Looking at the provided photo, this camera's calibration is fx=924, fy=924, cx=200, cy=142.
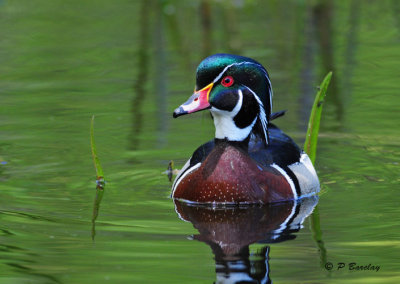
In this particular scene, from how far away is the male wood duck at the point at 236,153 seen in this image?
832 cm

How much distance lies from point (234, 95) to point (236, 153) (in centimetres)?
54

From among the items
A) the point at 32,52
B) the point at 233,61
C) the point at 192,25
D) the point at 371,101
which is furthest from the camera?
the point at 192,25

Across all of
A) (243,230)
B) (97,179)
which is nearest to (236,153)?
(243,230)

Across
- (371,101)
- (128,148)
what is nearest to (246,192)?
(128,148)

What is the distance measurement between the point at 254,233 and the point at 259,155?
1.56 meters

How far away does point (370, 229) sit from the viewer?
7.39m

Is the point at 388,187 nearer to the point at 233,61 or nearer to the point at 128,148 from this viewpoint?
the point at 233,61

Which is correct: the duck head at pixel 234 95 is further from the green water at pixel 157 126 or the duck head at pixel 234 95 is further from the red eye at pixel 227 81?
the green water at pixel 157 126

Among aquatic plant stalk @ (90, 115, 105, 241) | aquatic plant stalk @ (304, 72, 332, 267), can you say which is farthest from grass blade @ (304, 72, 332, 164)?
aquatic plant stalk @ (90, 115, 105, 241)

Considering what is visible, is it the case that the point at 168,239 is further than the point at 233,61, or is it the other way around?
the point at 233,61

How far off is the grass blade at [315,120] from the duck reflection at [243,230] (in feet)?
1.93

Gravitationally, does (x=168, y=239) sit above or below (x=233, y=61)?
below

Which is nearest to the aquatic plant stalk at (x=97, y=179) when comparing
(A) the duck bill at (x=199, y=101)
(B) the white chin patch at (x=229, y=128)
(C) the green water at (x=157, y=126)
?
(C) the green water at (x=157, y=126)

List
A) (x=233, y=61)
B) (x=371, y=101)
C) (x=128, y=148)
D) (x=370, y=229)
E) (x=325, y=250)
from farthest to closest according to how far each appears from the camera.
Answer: (x=371, y=101), (x=128, y=148), (x=233, y=61), (x=370, y=229), (x=325, y=250)
